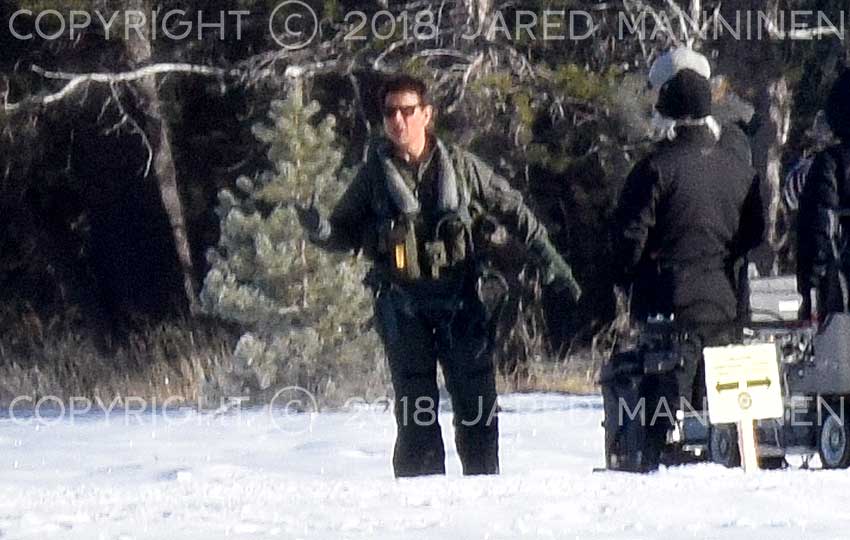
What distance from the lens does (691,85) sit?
748 centimetres

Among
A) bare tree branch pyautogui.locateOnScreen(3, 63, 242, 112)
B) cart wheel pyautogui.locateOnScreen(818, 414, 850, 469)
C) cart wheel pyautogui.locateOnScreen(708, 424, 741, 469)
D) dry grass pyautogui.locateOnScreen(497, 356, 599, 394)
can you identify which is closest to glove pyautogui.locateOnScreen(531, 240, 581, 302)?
cart wheel pyautogui.locateOnScreen(708, 424, 741, 469)

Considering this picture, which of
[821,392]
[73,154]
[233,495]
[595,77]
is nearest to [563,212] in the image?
[595,77]

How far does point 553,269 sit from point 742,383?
819mm

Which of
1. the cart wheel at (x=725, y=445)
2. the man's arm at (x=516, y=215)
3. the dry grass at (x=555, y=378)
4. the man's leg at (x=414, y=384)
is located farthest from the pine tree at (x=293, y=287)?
the man's arm at (x=516, y=215)

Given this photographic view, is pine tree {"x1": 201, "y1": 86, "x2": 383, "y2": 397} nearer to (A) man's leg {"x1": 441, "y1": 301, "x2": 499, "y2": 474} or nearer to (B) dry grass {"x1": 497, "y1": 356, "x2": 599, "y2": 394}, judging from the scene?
(B) dry grass {"x1": 497, "y1": 356, "x2": 599, "y2": 394}

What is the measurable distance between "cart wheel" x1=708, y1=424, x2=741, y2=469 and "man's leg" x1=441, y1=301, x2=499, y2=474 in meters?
0.92

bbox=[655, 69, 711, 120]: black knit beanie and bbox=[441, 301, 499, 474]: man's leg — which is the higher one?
bbox=[655, 69, 711, 120]: black knit beanie

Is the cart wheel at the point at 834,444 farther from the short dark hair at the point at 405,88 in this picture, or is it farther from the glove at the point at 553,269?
the short dark hair at the point at 405,88

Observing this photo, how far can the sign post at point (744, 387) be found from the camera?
7.10m

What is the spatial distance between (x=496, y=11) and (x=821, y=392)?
9.55 meters

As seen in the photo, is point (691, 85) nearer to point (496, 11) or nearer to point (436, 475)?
point (436, 475)

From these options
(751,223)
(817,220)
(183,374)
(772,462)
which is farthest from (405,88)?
(183,374)

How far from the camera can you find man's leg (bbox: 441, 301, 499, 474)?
7.52 metres

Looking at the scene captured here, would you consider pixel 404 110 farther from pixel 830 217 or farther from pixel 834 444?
pixel 834 444
